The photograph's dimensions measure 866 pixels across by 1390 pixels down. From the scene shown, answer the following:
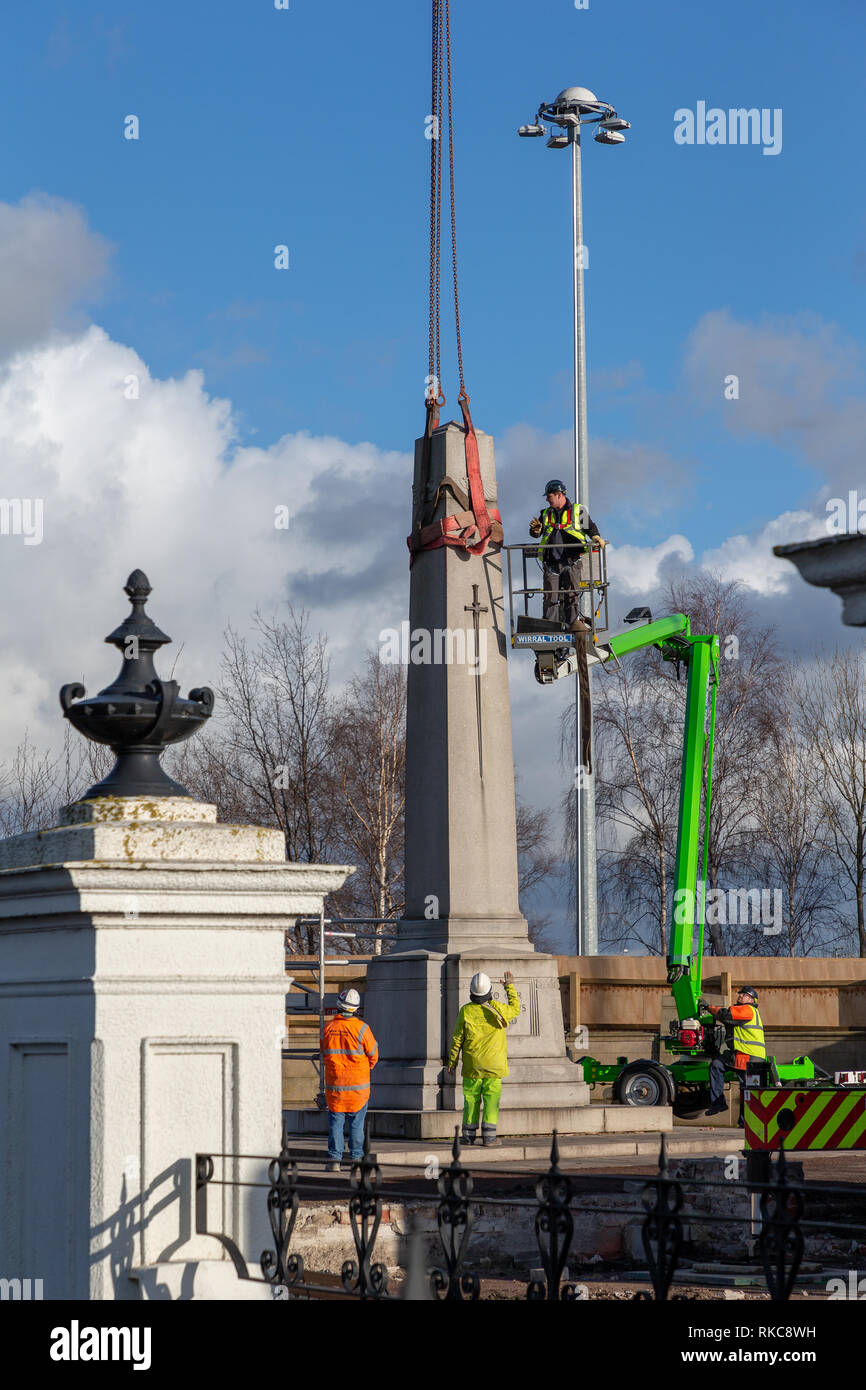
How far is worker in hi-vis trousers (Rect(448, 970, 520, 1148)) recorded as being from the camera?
13922mm

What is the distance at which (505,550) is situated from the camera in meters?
17.5

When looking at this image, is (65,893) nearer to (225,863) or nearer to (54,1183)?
(225,863)

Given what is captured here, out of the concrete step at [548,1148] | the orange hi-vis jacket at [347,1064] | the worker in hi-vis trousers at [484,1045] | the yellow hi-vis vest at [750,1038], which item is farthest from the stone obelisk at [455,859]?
the orange hi-vis jacket at [347,1064]

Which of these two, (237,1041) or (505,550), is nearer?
(237,1041)

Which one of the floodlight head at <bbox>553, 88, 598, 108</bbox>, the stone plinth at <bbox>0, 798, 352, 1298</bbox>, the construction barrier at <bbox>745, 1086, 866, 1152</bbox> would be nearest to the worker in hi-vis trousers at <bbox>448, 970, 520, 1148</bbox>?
the construction barrier at <bbox>745, 1086, 866, 1152</bbox>

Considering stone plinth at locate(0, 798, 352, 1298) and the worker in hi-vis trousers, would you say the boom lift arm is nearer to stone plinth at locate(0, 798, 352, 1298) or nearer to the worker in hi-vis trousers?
the worker in hi-vis trousers

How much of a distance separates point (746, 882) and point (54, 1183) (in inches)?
1284

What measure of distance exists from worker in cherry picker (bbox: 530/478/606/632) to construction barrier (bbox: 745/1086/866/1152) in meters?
7.62

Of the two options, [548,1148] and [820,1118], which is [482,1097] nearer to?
[548,1148]

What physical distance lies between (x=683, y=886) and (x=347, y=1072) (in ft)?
25.7

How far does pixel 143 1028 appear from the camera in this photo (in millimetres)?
5285
